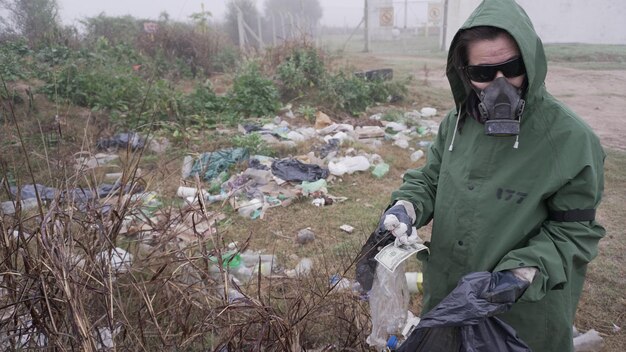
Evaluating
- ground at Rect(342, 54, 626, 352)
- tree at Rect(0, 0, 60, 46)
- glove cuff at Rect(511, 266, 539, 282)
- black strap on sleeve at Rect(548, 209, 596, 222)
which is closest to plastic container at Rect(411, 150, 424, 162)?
ground at Rect(342, 54, 626, 352)

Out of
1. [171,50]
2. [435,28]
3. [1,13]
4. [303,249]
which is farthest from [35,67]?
[435,28]

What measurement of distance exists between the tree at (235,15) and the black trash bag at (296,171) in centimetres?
1299

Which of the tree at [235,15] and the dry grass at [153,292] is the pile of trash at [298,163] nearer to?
the dry grass at [153,292]

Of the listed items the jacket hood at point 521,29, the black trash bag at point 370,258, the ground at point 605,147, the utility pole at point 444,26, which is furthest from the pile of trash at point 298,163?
the utility pole at point 444,26

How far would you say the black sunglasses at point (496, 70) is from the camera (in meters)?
1.42

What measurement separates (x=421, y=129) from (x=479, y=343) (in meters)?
6.20

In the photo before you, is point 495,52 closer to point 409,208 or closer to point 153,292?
point 409,208

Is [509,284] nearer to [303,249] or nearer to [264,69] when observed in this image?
[303,249]

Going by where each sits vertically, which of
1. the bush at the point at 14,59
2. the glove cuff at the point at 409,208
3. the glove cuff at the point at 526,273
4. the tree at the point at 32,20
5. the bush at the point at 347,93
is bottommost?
the bush at the point at 347,93

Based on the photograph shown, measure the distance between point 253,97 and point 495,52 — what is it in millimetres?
7003

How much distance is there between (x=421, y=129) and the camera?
7230mm

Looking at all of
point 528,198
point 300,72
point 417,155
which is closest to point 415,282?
point 528,198

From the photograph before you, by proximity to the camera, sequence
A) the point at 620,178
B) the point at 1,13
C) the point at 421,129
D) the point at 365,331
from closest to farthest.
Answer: the point at 365,331, the point at 620,178, the point at 421,129, the point at 1,13

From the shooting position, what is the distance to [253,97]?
815cm
